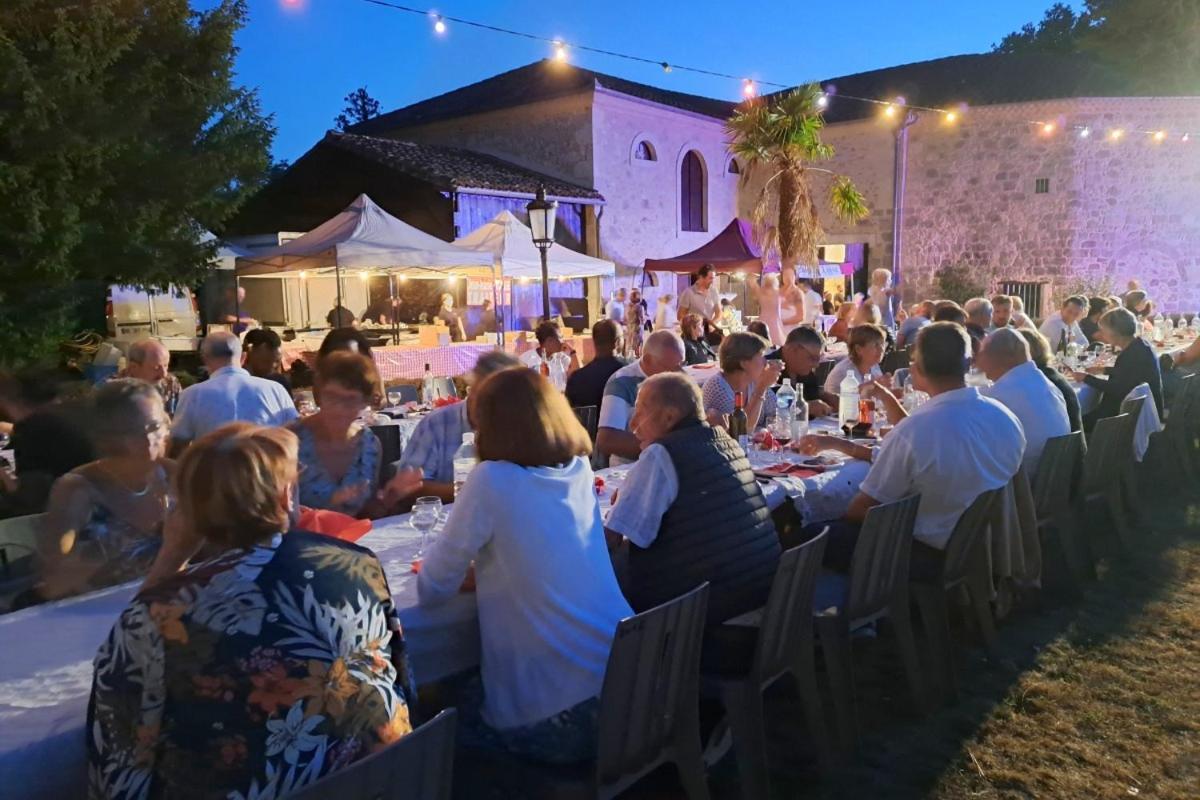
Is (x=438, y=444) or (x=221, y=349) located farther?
(x=221, y=349)

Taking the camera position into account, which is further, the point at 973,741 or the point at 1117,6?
the point at 1117,6

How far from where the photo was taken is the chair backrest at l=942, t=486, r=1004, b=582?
3664 millimetres

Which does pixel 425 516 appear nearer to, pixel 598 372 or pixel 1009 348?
pixel 598 372

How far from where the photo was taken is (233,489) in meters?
1.74

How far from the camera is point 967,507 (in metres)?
3.67

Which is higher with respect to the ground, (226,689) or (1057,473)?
(226,689)

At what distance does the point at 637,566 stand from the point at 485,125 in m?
21.1

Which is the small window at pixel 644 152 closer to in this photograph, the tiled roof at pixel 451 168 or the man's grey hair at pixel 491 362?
the tiled roof at pixel 451 168

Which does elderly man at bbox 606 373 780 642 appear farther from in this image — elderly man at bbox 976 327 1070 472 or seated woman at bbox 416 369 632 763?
elderly man at bbox 976 327 1070 472

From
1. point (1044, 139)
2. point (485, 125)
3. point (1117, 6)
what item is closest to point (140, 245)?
point (485, 125)

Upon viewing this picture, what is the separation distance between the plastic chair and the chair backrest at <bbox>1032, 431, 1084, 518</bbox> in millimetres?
4400

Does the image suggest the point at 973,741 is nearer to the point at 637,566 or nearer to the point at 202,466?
the point at 637,566

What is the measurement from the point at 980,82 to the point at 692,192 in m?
7.54

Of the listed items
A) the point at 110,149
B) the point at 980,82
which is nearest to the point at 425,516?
the point at 110,149
